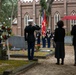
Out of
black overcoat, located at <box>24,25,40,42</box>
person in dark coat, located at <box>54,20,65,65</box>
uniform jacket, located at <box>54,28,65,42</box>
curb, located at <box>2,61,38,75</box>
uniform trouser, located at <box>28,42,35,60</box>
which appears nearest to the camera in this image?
curb, located at <box>2,61,38,75</box>

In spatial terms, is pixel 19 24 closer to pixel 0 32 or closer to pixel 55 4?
pixel 55 4

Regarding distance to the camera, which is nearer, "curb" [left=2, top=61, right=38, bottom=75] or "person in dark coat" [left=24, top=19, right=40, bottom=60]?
"curb" [left=2, top=61, right=38, bottom=75]

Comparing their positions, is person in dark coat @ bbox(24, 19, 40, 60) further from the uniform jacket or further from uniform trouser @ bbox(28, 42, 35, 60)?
the uniform jacket

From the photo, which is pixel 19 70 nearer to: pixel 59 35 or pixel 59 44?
pixel 59 44

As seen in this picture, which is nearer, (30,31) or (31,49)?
(30,31)

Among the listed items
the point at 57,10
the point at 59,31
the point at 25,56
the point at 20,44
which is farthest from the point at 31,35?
the point at 57,10

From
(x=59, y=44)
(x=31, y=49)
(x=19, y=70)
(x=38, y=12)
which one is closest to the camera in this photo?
(x=19, y=70)

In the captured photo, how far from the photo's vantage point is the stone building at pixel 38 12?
52312 millimetres

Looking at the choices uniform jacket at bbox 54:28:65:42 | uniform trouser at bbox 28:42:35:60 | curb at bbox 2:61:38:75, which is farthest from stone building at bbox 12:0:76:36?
curb at bbox 2:61:38:75

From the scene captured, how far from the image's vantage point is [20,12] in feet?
182

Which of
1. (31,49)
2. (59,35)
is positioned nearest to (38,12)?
(31,49)

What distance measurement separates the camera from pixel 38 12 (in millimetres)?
55000

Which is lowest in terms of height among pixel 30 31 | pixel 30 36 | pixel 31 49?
pixel 31 49

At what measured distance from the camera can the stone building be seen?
52.3 metres
